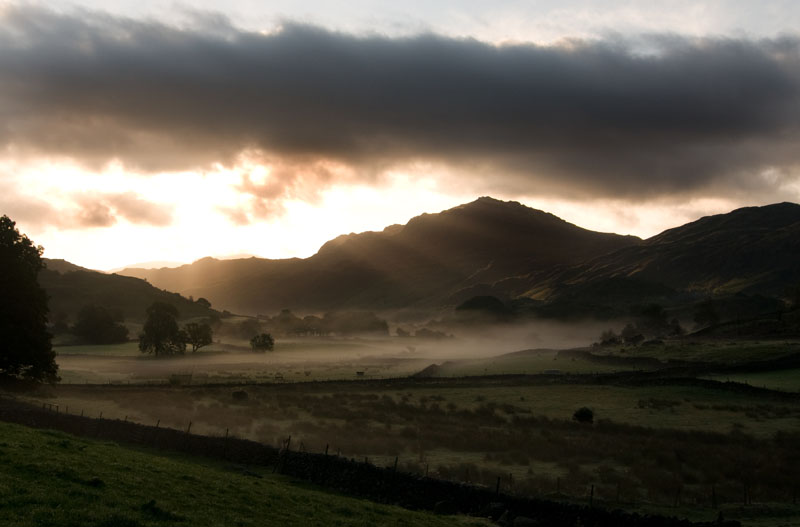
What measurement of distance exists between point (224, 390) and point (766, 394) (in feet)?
207

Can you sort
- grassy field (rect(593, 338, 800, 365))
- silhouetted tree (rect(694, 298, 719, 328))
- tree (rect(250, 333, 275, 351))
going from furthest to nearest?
silhouetted tree (rect(694, 298, 719, 328)) → tree (rect(250, 333, 275, 351)) → grassy field (rect(593, 338, 800, 365))

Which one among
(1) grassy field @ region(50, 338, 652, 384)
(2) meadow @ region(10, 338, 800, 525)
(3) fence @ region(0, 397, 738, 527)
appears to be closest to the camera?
(3) fence @ region(0, 397, 738, 527)

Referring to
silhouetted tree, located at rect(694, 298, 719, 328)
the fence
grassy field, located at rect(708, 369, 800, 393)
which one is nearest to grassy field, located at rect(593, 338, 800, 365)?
grassy field, located at rect(708, 369, 800, 393)

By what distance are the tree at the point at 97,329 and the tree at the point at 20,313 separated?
12583 centimetres

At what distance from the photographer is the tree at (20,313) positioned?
185 ft

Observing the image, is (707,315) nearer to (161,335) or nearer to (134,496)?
(161,335)

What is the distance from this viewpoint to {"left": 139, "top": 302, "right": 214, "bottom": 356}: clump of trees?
138 metres

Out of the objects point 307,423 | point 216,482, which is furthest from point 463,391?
point 216,482

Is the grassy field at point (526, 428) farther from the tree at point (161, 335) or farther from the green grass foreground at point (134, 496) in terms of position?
the tree at point (161, 335)

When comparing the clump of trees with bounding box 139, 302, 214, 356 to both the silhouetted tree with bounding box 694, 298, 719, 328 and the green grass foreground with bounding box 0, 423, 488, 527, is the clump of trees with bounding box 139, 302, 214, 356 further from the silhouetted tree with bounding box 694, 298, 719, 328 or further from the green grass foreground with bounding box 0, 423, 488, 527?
the silhouetted tree with bounding box 694, 298, 719, 328

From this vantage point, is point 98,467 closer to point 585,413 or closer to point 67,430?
point 67,430

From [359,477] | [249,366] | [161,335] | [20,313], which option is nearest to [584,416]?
[359,477]

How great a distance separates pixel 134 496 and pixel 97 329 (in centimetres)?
17587

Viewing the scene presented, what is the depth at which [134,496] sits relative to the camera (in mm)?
20031
